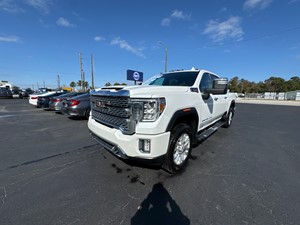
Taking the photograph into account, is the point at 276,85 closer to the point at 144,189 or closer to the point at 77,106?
the point at 77,106

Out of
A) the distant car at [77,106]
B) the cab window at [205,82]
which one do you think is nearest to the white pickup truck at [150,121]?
the cab window at [205,82]

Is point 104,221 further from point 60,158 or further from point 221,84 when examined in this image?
point 221,84

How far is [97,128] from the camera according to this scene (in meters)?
3.19

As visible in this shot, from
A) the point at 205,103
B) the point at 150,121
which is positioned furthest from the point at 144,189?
the point at 205,103

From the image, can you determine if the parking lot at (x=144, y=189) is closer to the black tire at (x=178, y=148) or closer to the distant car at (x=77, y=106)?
the black tire at (x=178, y=148)

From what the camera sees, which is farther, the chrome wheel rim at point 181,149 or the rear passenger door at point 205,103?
the rear passenger door at point 205,103

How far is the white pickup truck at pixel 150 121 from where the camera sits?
2443 millimetres

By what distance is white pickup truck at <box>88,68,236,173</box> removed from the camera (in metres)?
2.44

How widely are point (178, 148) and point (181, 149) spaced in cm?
12

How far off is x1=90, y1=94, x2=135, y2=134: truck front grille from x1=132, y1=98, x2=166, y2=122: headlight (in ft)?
0.40

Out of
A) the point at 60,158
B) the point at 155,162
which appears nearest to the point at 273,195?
the point at 155,162

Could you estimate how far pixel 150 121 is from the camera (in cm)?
245

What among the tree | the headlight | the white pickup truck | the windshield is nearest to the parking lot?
the white pickup truck

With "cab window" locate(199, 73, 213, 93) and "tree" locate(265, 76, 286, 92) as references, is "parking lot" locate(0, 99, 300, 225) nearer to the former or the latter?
"cab window" locate(199, 73, 213, 93)
